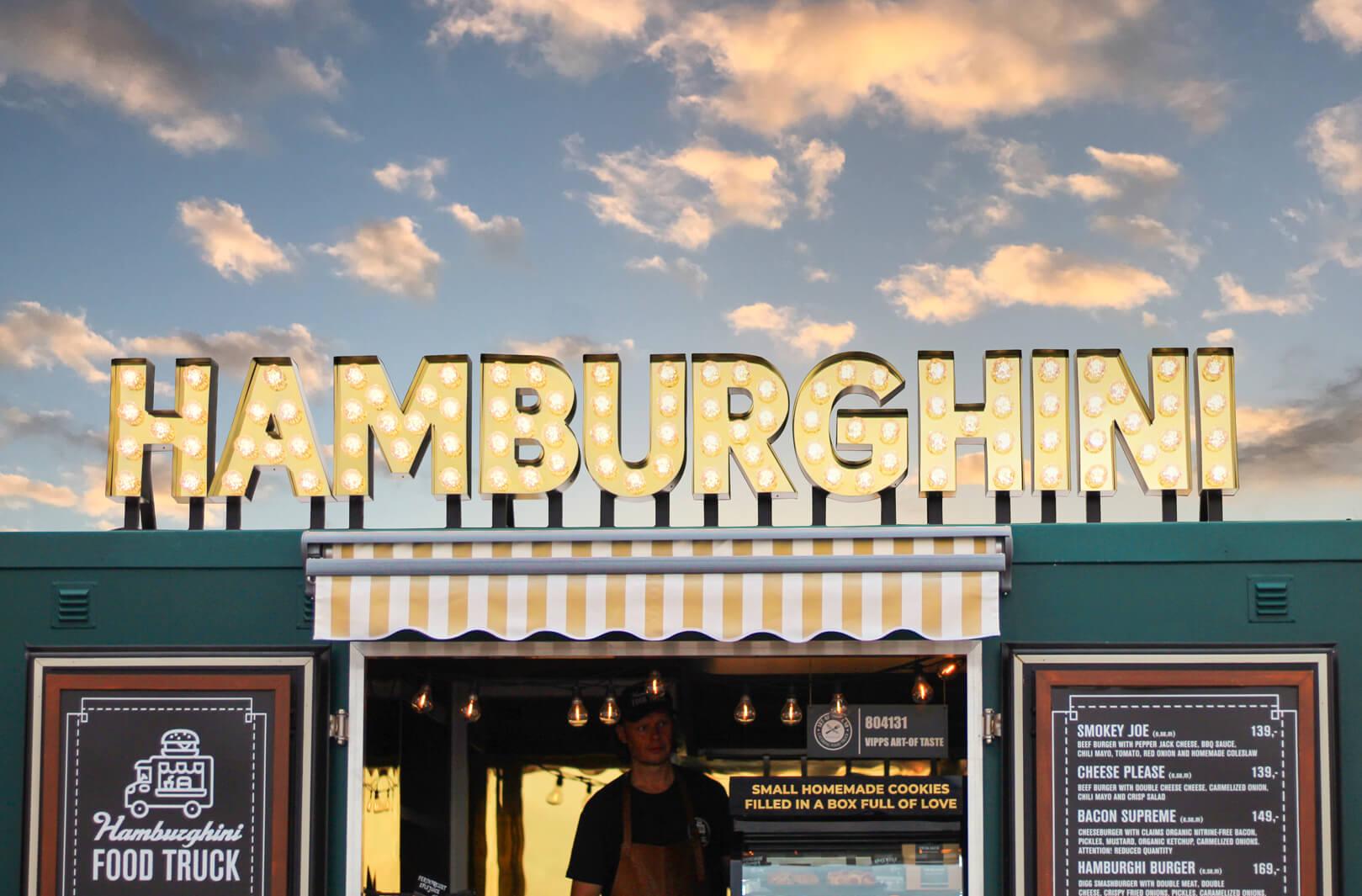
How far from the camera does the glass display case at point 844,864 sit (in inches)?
292

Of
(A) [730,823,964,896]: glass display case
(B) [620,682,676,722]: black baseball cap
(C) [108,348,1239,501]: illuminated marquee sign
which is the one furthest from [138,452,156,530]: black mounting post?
(A) [730,823,964,896]: glass display case

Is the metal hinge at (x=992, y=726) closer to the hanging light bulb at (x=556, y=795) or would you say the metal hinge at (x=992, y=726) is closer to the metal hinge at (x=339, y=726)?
the metal hinge at (x=339, y=726)

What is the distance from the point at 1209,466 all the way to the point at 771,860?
3196mm

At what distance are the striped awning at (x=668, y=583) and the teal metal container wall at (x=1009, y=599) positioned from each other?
1.63 ft

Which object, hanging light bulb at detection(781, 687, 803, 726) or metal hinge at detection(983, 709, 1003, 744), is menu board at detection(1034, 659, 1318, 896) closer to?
metal hinge at detection(983, 709, 1003, 744)

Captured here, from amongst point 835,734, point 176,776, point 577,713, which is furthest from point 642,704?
point 176,776

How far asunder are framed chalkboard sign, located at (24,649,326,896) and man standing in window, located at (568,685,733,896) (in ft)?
7.61

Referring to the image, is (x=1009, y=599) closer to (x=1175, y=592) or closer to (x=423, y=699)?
(x=1175, y=592)

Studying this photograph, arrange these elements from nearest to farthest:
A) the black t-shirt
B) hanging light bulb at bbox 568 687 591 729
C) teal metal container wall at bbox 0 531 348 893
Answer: teal metal container wall at bbox 0 531 348 893, the black t-shirt, hanging light bulb at bbox 568 687 591 729

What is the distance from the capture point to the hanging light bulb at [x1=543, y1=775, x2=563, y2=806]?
10.9 m

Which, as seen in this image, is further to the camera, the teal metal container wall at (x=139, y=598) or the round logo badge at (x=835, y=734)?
the round logo badge at (x=835, y=734)

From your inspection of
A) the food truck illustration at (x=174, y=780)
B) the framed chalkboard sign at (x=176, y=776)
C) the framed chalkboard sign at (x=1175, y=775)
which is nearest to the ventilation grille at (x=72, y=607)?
the framed chalkboard sign at (x=176, y=776)

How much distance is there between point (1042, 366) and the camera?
8.12 metres

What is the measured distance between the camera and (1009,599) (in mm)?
7324
